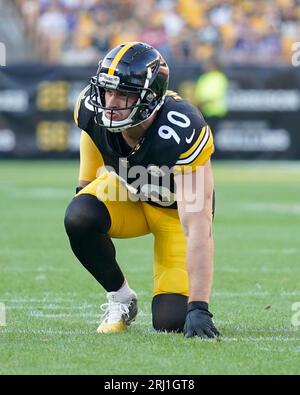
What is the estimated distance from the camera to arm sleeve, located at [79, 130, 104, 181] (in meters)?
4.88

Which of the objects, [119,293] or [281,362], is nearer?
[281,362]

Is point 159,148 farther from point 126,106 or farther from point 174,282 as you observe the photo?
point 174,282

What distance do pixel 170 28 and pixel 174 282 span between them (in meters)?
14.4

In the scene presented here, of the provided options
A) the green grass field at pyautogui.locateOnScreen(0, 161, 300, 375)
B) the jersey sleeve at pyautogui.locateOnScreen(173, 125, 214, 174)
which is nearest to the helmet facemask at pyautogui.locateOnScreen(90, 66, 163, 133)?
the jersey sleeve at pyautogui.locateOnScreen(173, 125, 214, 174)

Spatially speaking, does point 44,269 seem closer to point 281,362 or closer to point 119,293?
point 119,293

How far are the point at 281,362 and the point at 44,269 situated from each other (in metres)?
3.13

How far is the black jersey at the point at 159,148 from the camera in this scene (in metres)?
4.41

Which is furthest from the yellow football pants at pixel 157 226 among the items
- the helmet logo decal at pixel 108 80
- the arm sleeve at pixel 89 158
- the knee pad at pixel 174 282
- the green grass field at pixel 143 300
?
the helmet logo decal at pixel 108 80

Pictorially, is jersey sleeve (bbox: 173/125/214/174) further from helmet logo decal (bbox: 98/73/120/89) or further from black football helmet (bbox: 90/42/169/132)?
helmet logo decal (bbox: 98/73/120/89)

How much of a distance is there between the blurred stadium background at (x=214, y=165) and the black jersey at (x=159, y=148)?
0.67 metres

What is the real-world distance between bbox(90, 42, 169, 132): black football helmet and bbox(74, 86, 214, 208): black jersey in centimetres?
11

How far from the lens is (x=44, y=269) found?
266 inches

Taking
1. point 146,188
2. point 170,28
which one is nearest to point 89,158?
point 146,188

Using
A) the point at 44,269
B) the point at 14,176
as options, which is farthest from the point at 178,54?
the point at 44,269
